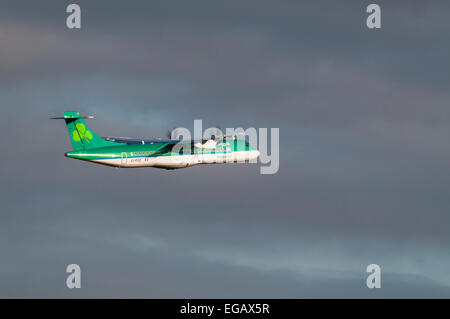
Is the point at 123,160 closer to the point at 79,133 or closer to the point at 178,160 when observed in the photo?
the point at 79,133

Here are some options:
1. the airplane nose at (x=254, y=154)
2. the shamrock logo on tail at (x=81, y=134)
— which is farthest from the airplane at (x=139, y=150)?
the airplane nose at (x=254, y=154)

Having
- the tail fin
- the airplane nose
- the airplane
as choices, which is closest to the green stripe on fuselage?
the airplane

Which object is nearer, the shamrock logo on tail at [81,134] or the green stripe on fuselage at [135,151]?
the green stripe on fuselage at [135,151]

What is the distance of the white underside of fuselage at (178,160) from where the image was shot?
4751 inches

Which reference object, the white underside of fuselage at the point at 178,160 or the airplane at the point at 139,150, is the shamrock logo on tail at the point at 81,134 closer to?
the airplane at the point at 139,150

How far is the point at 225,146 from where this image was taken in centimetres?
13288

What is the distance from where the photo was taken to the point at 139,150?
122m

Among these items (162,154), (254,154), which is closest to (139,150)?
(162,154)

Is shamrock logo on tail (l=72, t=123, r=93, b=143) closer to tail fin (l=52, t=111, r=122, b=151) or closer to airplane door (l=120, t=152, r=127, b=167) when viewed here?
tail fin (l=52, t=111, r=122, b=151)

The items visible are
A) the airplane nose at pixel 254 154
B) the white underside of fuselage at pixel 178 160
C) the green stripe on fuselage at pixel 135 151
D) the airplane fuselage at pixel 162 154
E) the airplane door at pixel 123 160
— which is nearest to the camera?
the green stripe on fuselage at pixel 135 151

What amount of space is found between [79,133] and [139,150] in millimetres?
8857

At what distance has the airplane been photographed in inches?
4712
